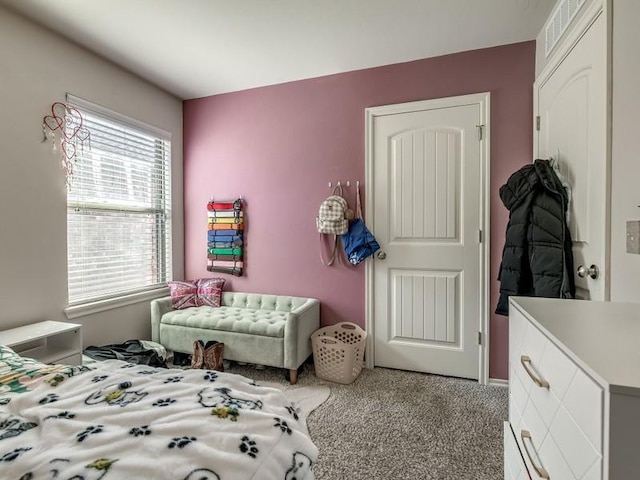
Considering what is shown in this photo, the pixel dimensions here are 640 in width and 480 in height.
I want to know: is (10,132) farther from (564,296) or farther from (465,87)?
(564,296)

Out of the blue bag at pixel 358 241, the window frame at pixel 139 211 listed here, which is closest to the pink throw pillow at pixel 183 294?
the window frame at pixel 139 211

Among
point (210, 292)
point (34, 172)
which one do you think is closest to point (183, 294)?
point (210, 292)

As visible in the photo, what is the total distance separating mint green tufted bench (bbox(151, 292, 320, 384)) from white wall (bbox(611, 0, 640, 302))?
1848mm

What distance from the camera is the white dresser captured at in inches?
20.3

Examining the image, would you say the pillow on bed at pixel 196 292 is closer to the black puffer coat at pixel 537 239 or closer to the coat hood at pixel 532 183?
the black puffer coat at pixel 537 239

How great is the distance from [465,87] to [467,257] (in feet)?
4.30

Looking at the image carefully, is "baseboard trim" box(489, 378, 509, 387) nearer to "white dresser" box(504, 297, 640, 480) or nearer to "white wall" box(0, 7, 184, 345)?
"white dresser" box(504, 297, 640, 480)

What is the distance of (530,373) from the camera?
0.86m

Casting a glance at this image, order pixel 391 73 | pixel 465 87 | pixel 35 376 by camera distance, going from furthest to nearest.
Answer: pixel 391 73, pixel 465 87, pixel 35 376

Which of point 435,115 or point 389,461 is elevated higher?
point 435,115

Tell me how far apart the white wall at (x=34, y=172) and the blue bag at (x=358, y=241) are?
6.84 feet

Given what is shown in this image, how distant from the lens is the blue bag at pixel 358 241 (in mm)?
2545

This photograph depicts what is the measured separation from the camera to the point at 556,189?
5.34ft

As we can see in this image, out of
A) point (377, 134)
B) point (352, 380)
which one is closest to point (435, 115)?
point (377, 134)
